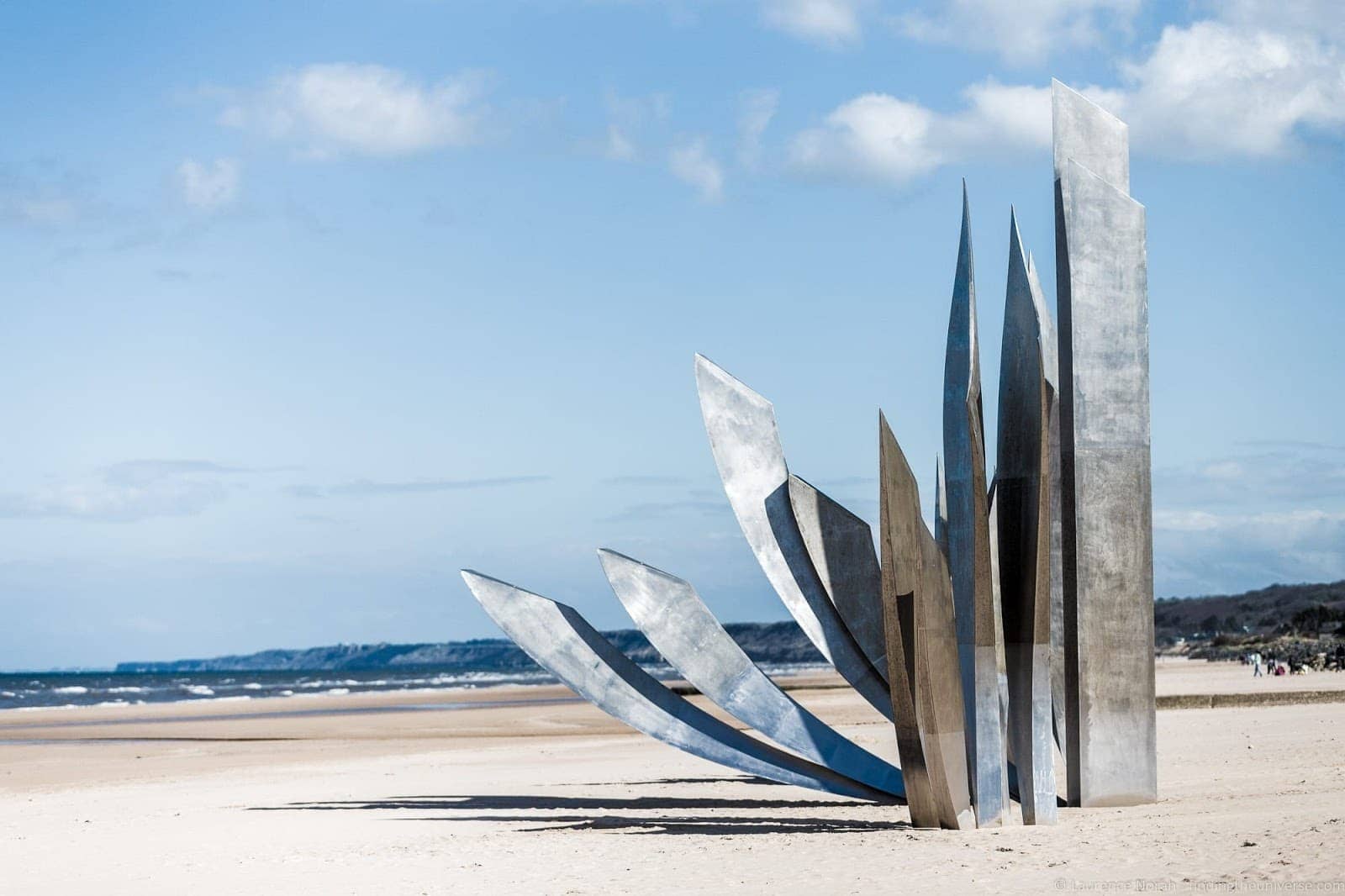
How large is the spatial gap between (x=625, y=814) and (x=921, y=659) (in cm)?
356

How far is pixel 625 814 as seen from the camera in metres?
12.6

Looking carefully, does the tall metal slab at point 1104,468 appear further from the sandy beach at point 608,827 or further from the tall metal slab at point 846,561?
the tall metal slab at point 846,561

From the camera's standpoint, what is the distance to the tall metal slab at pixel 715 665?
11328 millimetres

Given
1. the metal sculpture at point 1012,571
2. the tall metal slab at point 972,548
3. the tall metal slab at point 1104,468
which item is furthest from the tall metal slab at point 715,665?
the tall metal slab at point 1104,468

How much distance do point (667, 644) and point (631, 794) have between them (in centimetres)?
365

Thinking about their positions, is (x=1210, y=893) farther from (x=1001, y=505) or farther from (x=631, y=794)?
(x=631, y=794)

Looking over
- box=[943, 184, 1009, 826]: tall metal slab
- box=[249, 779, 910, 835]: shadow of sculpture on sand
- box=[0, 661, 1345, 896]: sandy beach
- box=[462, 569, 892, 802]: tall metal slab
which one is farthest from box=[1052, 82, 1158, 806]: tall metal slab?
box=[462, 569, 892, 802]: tall metal slab

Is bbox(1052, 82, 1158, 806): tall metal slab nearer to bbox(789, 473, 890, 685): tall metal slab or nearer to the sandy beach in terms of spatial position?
the sandy beach

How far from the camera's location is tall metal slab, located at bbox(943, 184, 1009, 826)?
10391 mm

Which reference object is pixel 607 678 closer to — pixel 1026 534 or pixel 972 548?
pixel 972 548

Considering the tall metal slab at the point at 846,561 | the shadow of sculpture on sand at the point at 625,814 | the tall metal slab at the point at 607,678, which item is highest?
the tall metal slab at the point at 846,561

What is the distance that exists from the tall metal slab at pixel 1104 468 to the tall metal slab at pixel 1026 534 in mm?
320

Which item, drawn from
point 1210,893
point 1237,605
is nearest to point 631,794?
point 1210,893

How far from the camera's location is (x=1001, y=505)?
1148 centimetres
